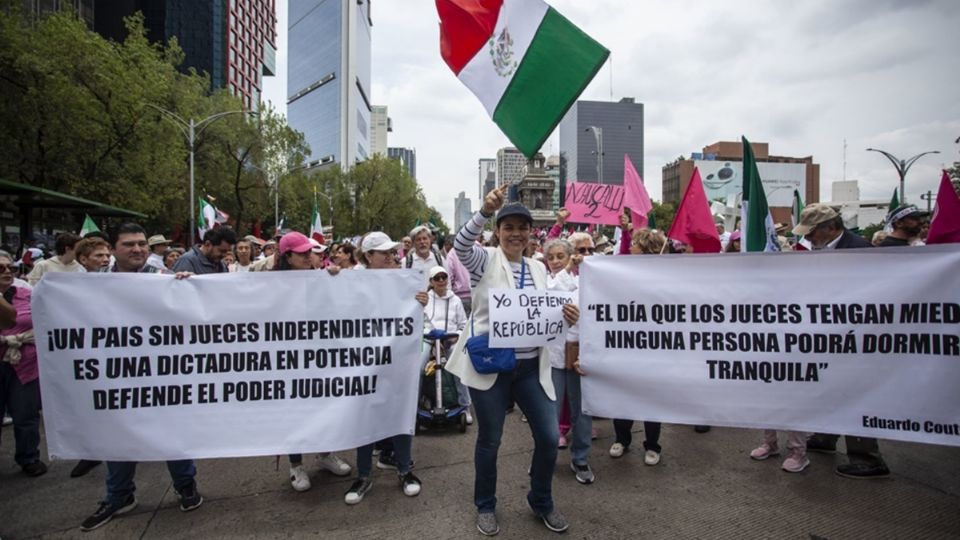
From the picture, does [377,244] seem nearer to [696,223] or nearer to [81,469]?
[696,223]

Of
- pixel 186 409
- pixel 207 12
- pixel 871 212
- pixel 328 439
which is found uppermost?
pixel 207 12

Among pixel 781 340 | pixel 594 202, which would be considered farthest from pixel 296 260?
pixel 594 202

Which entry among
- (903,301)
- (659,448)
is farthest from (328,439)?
(903,301)

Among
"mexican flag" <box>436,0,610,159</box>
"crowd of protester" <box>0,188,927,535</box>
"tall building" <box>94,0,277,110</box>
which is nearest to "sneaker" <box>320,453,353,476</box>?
"crowd of protester" <box>0,188,927,535</box>

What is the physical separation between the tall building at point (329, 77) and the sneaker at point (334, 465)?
106679mm

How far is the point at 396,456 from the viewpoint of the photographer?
392cm

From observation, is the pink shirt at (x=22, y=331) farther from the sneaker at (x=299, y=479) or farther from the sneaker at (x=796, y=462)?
the sneaker at (x=796, y=462)

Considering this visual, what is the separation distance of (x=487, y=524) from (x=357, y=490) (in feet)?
3.42

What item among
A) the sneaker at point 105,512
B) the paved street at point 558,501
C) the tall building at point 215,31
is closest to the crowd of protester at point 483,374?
the sneaker at point 105,512

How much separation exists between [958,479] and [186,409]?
5842mm

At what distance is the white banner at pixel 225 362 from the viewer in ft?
11.1

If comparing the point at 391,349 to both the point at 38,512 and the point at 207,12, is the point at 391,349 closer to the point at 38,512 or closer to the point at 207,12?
the point at 38,512

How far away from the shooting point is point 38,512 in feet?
12.1

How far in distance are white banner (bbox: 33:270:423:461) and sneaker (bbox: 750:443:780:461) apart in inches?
119
